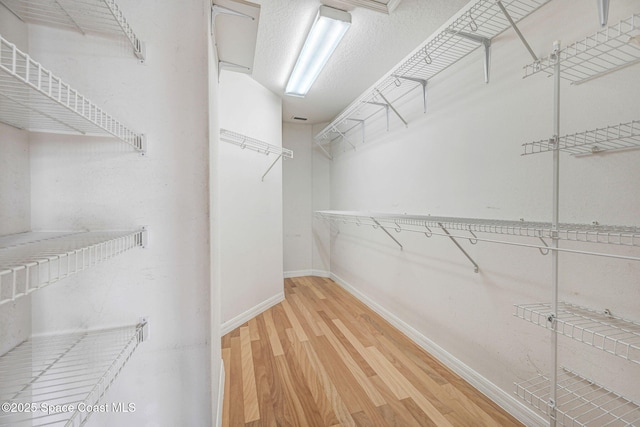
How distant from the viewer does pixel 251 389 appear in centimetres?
158

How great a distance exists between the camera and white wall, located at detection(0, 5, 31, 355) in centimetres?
78

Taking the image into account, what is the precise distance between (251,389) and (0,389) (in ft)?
3.77

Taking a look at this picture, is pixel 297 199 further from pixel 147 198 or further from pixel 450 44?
pixel 147 198

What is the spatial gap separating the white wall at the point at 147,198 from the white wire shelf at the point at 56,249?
0.07m

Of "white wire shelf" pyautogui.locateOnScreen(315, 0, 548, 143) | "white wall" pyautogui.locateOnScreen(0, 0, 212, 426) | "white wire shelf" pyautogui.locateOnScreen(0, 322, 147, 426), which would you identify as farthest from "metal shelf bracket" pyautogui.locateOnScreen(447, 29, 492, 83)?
"white wire shelf" pyautogui.locateOnScreen(0, 322, 147, 426)

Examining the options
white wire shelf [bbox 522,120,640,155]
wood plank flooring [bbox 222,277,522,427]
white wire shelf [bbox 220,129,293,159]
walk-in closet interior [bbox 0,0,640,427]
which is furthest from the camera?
white wire shelf [bbox 220,129,293,159]

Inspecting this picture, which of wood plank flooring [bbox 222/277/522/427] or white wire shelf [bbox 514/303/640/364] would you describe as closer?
white wire shelf [bbox 514/303/640/364]

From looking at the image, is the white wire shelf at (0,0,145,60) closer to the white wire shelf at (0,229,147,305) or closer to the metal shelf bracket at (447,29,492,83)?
the white wire shelf at (0,229,147,305)

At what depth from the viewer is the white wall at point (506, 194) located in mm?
1030

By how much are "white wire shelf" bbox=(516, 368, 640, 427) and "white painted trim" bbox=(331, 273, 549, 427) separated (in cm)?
11

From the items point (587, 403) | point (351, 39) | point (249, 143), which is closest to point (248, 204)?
point (249, 143)

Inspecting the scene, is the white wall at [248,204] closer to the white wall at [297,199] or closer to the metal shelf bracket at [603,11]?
the white wall at [297,199]

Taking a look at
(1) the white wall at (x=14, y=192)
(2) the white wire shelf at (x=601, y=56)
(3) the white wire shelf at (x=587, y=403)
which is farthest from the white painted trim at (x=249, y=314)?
(2) the white wire shelf at (x=601, y=56)

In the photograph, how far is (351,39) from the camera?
1.85m
